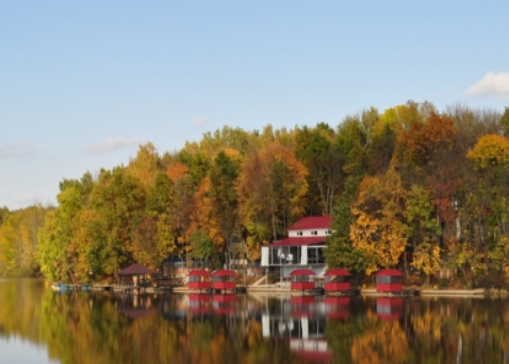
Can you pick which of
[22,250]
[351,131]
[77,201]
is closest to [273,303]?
[351,131]

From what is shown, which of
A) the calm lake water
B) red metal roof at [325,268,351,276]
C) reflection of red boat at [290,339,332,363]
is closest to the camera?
reflection of red boat at [290,339,332,363]

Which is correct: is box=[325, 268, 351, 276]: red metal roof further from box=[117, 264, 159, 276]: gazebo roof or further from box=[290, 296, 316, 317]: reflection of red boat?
box=[117, 264, 159, 276]: gazebo roof

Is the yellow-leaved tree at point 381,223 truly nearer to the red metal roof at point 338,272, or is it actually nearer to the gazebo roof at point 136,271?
the red metal roof at point 338,272

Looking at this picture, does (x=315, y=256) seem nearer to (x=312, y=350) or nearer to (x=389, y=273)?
(x=389, y=273)

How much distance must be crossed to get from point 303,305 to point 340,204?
52.1ft

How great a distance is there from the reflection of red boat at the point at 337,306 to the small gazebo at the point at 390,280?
11.2ft

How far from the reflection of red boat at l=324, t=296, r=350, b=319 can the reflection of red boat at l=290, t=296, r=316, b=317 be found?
1.23 meters

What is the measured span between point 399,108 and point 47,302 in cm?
5214

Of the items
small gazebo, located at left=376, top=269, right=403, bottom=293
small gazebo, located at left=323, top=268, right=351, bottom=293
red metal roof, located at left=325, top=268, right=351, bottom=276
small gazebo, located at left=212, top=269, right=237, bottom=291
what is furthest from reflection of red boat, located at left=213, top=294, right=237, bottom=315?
small gazebo, located at left=376, top=269, right=403, bottom=293

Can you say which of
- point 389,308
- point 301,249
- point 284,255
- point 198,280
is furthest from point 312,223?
point 389,308

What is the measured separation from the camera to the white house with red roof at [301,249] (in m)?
83.9

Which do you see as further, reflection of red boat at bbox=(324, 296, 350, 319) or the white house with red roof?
the white house with red roof

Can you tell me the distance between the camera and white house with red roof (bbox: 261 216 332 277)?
275ft

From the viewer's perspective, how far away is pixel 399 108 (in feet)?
348
